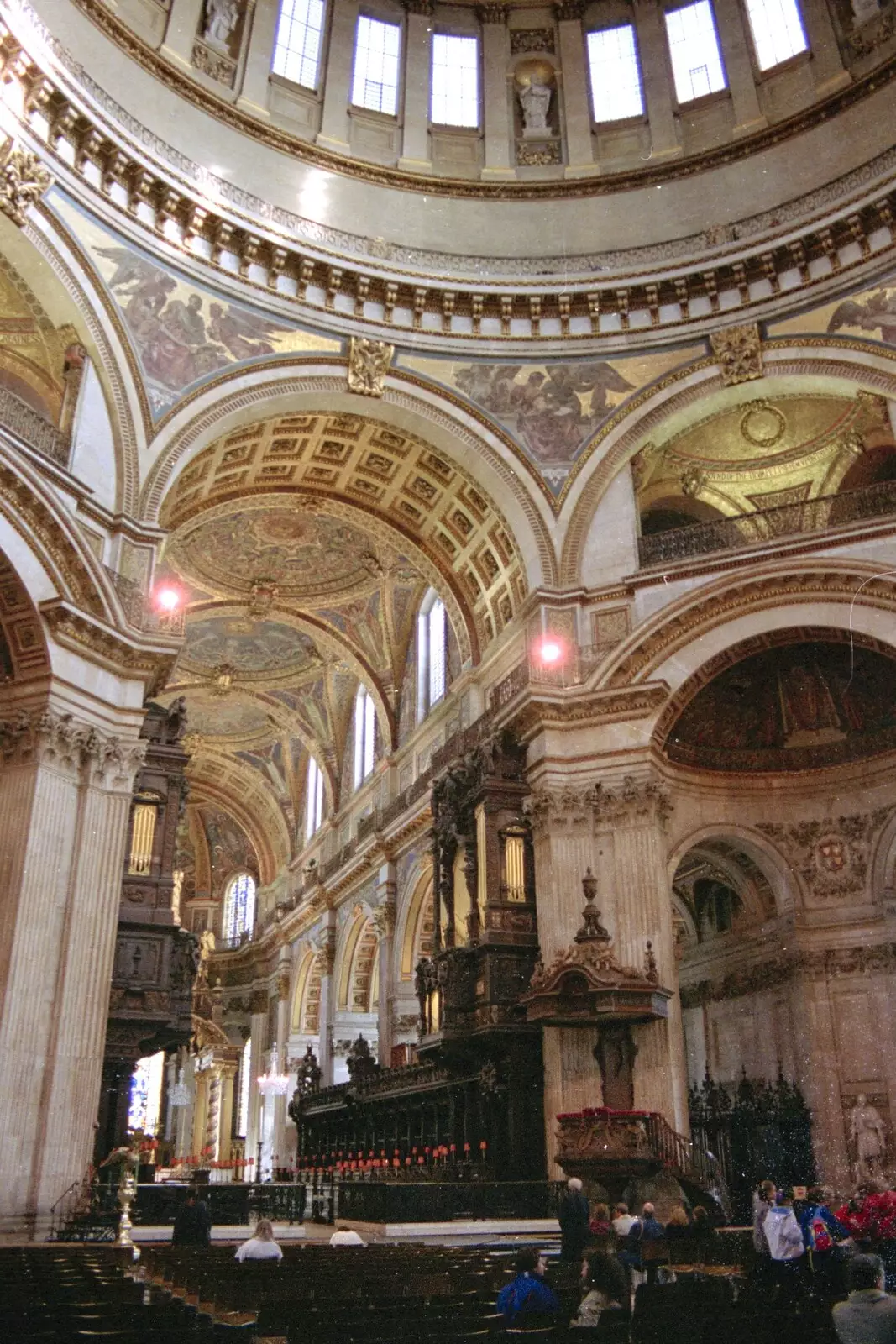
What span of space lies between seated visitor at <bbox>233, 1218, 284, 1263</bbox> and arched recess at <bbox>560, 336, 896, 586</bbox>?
14.1 metres

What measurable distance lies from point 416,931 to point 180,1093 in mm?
17939

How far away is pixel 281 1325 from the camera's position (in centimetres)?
624

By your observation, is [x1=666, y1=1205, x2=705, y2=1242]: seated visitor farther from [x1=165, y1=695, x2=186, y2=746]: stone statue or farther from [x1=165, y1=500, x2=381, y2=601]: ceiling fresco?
[x1=165, y1=500, x2=381, y2=601]: ceiling fresco

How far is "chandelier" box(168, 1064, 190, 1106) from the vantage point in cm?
4088

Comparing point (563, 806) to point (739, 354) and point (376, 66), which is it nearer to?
point (739, 354)

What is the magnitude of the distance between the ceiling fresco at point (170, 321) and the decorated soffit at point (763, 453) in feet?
25.3

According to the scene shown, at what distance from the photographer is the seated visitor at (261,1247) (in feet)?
30.5

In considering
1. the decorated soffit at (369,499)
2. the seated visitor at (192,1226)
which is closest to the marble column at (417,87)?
the decorated soffit at (369,499)

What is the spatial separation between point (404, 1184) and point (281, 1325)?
1036 centimetres

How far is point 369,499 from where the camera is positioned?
25906mm

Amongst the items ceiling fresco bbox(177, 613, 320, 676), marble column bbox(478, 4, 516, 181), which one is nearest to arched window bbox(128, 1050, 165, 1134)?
ceiling fresco bbox(177, 613, 320, 676)

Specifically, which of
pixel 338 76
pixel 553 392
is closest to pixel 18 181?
pixel 338 76

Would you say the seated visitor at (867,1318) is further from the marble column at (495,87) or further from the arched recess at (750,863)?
the marble column at (495,87)

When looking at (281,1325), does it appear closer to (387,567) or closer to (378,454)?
(378,454)
